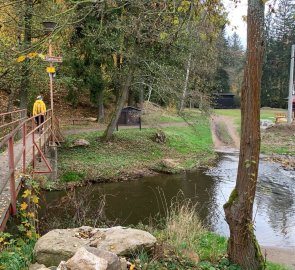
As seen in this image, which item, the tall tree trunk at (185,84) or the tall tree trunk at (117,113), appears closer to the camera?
the tall tree trunk at (185,84)

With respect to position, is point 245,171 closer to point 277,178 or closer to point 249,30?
point 249,30

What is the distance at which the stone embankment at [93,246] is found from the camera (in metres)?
4.73

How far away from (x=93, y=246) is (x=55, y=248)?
0.63 m

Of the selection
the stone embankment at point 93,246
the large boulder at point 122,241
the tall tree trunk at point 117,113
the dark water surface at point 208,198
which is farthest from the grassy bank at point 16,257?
the tall tree trunk at point 117,113

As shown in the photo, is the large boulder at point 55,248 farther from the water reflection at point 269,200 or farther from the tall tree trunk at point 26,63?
the tall tree trunk at point 26,63

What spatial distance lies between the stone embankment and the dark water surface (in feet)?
13.9

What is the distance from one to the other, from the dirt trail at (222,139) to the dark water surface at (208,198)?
20.2ft

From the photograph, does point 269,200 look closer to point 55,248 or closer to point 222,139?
point 55,248

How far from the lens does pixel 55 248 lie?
210 inches

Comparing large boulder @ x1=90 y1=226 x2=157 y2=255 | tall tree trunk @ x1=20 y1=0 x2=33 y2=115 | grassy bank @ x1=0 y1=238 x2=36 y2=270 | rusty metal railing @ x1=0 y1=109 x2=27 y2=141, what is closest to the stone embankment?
large boulder @ x1=90 y1=226 x2=157 y2=255

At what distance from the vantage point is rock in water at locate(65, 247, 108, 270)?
13.9 feet

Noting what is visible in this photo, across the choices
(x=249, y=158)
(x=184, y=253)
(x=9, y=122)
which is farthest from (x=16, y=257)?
(x=9, y=122)

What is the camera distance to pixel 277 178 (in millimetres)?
18203

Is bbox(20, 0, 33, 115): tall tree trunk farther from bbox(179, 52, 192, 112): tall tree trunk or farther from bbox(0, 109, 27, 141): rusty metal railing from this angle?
bbox(179, 52, 192, 112): tall tree trunk
